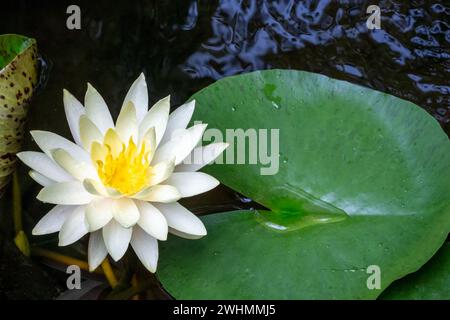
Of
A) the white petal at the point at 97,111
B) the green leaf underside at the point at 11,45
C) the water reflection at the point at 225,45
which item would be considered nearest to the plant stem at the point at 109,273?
the white petal at the point at 97,111

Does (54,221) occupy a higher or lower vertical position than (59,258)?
higher

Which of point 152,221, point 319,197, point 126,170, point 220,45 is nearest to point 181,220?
point 152,221

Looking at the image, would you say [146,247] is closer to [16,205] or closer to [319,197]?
[319,197]

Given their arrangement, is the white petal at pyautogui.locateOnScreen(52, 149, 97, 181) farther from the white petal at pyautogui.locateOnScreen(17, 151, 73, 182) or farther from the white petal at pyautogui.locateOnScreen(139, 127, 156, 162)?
the white petal at pyautogui.locateOnScreen(139, 127, 156, 162)

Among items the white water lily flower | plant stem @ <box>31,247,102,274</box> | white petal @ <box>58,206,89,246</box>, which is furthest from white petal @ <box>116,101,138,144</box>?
plant stem @ <box>31,247,102,274</box>

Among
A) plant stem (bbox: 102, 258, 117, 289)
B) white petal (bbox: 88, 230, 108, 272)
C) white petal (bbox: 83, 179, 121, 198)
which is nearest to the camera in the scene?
white petal (bbox: 83, 179, 121, 198)
